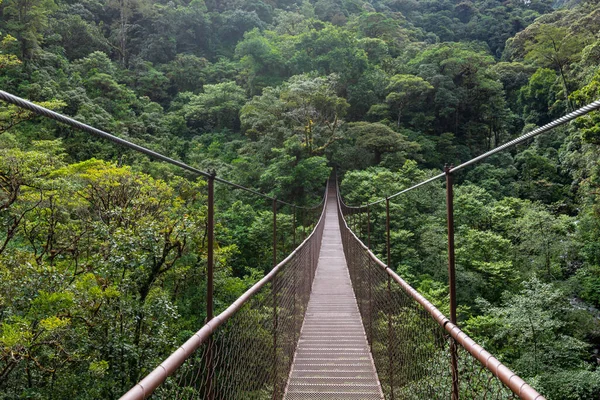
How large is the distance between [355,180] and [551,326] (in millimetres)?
6528

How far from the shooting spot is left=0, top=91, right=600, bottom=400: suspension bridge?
71cm

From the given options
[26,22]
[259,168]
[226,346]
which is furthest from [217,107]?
[226,346]

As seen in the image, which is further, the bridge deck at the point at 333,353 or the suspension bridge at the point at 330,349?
the bridge deck at the point at 333,353

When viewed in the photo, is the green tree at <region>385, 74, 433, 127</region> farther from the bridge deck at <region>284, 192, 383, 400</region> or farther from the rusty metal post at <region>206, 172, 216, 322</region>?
the rusty metal post at <region>206, 172, 216, 322</region>

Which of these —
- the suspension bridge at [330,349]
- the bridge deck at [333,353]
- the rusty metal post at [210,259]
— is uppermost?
the rusty metal post at [210,259]

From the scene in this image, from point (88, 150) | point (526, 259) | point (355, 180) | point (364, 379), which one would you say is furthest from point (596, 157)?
point (88, 150)

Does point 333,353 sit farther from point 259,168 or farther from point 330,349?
point 259,168

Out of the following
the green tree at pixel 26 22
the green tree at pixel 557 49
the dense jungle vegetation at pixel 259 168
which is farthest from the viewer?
the green tree at pixel 557 49

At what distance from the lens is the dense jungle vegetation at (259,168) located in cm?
463

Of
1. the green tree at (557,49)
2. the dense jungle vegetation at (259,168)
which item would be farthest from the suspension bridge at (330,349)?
the green tree at (557,49)

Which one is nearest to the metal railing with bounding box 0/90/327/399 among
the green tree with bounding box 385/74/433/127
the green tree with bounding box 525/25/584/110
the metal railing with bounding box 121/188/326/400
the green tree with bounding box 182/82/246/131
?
the metal railing with bounding box 121/188/326/400

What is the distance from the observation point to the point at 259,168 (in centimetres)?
1269

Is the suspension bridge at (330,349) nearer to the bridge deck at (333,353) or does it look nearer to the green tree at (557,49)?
the bridge deck at (333,353)

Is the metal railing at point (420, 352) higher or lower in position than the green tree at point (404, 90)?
lower
